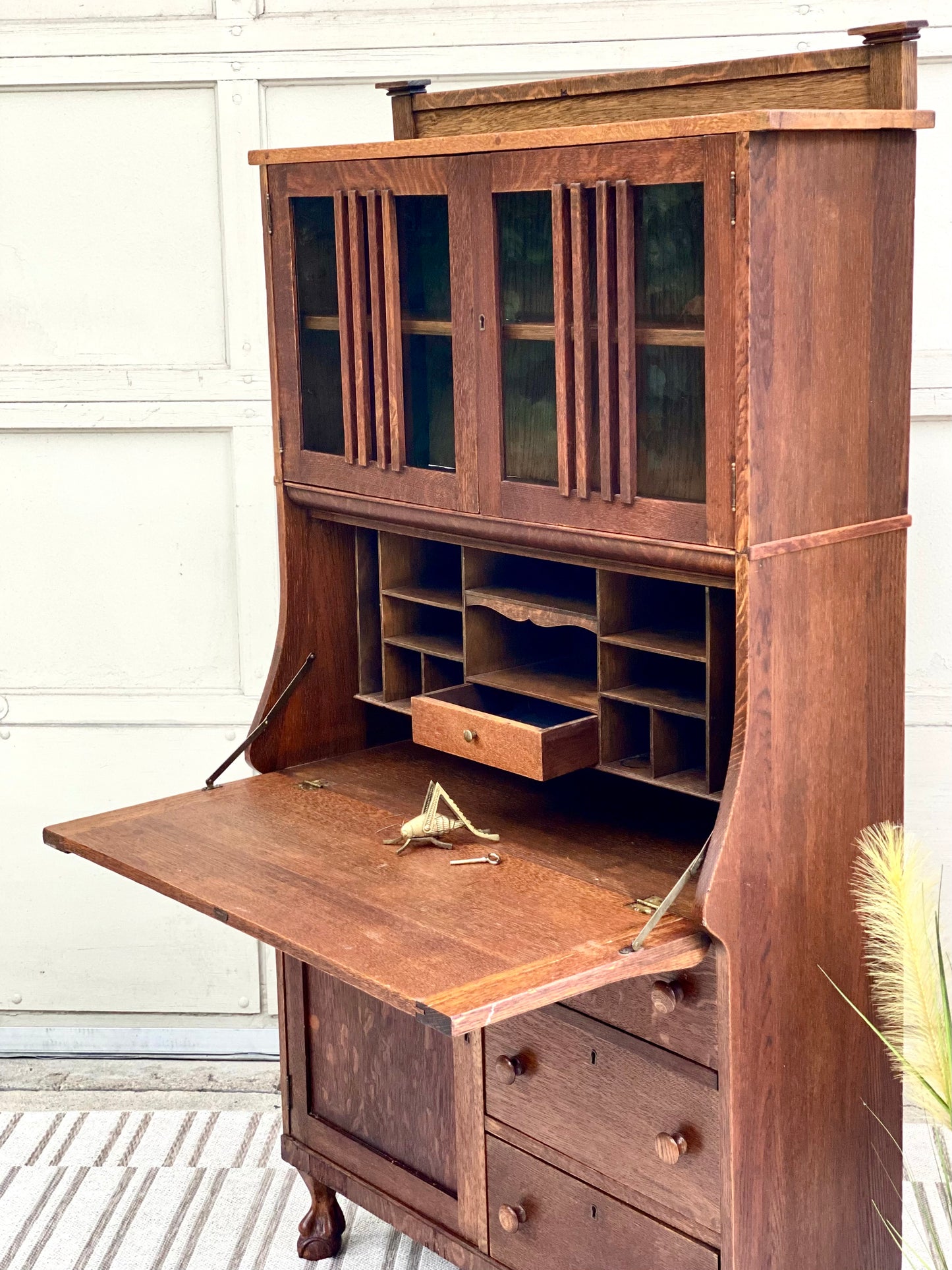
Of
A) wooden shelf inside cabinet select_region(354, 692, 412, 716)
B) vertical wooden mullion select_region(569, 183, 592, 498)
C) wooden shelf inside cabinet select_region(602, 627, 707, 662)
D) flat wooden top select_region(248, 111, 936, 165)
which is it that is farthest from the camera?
wooden shelf inside cabinet select_region(354, 692, 412, 716)

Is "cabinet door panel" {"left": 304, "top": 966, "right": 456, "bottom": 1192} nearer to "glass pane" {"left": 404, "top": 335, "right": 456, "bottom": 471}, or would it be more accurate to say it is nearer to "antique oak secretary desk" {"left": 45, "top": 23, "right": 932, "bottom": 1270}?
"antique oak secretary desk" {"left": 45, "top": 23, "right": 932, "bottom": 1270}

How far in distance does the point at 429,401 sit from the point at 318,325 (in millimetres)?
311

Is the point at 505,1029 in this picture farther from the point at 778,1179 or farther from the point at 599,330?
the point at 599,330

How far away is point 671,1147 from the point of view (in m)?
2.17

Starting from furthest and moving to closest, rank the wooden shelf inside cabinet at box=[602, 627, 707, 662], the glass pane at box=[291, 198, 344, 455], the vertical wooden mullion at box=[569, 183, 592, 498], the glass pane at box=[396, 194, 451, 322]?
the glass pane at box=[291, 198, 344, 455]
the glass pane at box=[396, 194, 451, 322]
the wooden shelf inside cabinet at box=[602, 627, 707, 662]
the vertical wooden mullion at box=[569, 183, 592, 498]

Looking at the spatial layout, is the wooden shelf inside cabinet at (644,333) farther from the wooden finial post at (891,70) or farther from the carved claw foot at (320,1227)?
the carved claw foot at (320,1227)

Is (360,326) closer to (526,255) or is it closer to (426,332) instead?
A: (426,332)

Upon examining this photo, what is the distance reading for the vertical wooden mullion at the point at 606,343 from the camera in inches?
82.2

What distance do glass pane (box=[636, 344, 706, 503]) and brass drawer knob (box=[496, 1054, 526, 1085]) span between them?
2.99 ft

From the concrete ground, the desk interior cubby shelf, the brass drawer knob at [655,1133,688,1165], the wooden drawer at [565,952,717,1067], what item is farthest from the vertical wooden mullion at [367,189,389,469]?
the concrete ground

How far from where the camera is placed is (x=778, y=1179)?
86.3 inches

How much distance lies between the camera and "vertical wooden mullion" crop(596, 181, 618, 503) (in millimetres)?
2088

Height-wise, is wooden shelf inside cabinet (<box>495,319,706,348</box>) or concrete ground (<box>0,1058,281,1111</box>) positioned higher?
wooden shelf inside cabinet (<box>495,319,706,348</box>)

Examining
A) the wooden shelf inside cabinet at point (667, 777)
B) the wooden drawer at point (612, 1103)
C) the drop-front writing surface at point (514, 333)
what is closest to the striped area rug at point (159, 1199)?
the wooden drawer at point (612, 1103)
